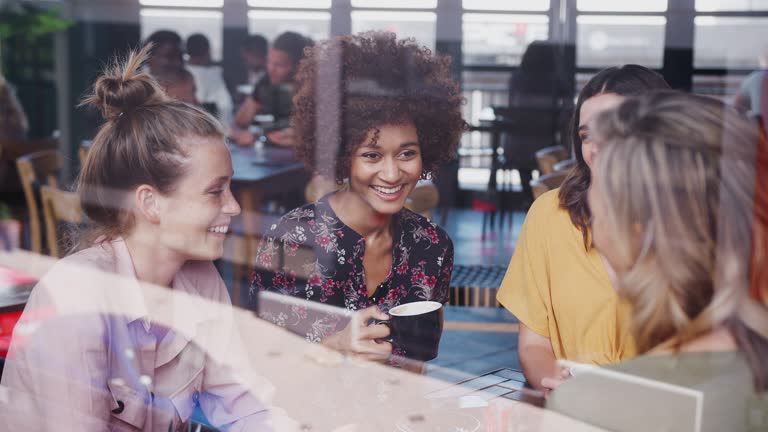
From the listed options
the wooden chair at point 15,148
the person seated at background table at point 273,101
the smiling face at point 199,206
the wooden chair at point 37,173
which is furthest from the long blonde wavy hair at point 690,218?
the wooden chair at point 15,148

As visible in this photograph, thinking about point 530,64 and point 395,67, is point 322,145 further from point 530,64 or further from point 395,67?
point 530,64

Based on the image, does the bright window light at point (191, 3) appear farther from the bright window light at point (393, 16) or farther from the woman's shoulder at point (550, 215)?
the woman's shoulder at point (550, 215)

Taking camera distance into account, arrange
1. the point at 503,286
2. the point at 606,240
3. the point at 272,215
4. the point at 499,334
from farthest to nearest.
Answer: the point at 272,215
the point at 499,334
the point at 503,286
the point at 606,240

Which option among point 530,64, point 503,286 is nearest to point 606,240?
point 503,286

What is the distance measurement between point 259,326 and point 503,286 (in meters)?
0.56

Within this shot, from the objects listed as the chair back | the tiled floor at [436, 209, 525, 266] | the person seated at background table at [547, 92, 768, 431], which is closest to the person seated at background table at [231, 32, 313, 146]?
the tiled floor at [436, 209, 525, 266]

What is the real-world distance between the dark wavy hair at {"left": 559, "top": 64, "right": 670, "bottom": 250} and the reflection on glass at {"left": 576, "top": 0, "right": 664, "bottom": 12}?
14.3 inches

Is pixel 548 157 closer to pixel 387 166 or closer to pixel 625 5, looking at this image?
pixel 625 5

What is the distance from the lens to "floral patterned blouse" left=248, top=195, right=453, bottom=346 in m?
1.81

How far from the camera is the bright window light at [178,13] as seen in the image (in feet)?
7.17

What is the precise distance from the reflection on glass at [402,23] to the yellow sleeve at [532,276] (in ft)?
1.52

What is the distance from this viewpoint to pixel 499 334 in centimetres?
265

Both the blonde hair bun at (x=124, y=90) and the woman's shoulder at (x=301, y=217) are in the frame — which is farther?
the woman's shoulder at (x=301, y=217)

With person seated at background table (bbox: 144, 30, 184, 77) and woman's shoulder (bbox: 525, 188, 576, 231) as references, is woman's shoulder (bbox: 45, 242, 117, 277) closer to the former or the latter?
person seated at background table (bbox: 144, 30, 184, 77)
